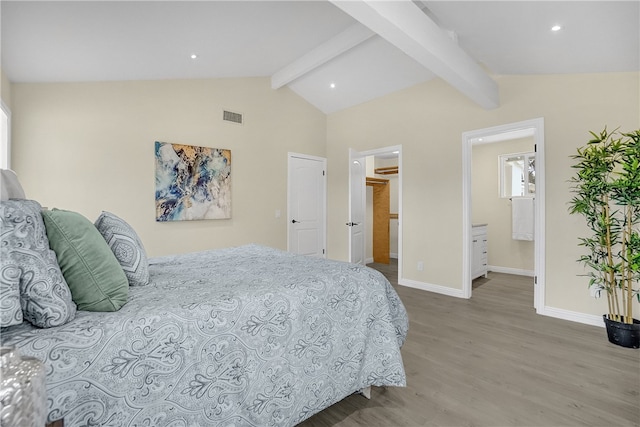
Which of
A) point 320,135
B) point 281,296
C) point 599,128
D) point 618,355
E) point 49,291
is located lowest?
point 618,355

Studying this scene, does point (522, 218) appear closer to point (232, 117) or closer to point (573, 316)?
point (573, 316)

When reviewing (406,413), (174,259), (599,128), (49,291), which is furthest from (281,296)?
(599,128)

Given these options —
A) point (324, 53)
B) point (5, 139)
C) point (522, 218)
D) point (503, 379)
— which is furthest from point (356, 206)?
point (5, 139)

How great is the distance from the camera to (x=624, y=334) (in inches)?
99.0

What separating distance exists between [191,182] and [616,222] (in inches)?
176

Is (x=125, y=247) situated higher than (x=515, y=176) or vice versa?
(x=515, y=176)

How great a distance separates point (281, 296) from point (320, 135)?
4416mm

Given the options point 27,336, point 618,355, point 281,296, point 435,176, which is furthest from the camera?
point 435,176

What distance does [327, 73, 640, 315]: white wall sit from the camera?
3031 millimetres

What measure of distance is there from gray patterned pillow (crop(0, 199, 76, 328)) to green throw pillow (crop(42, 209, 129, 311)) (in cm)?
8

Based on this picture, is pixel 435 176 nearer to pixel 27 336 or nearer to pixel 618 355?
pixel 618 355

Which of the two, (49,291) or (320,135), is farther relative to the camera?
(320,135)

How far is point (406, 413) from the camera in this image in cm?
170

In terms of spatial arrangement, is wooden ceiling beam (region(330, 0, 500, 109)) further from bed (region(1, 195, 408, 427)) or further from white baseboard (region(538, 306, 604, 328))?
white baseboard (region(538, 306, 604, 328))
